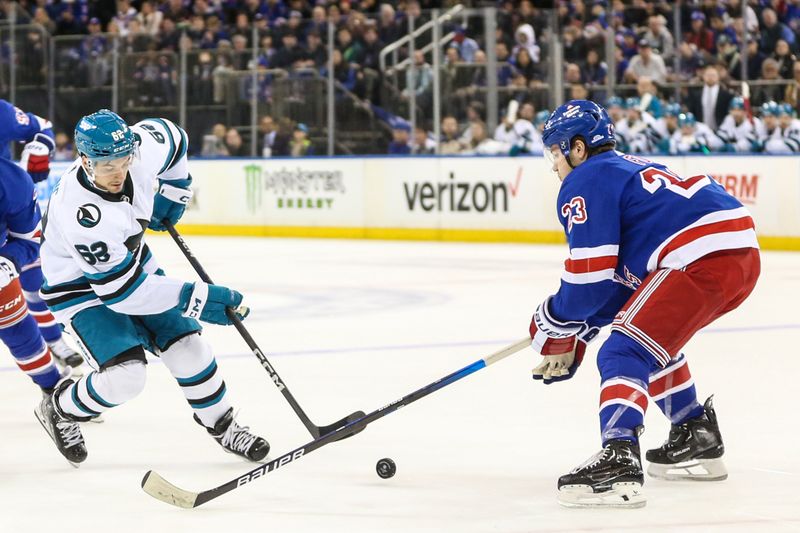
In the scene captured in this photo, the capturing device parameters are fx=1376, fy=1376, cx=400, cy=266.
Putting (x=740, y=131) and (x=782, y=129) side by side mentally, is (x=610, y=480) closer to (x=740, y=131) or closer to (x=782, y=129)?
(x=782, y=129)

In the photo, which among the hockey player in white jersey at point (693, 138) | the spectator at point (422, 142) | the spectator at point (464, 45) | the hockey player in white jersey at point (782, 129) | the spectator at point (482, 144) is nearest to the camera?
the hockey player in white jersey at point (782, 129)

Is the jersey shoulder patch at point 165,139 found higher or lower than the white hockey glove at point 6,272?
higher

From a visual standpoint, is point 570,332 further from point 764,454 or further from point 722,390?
point 722,390

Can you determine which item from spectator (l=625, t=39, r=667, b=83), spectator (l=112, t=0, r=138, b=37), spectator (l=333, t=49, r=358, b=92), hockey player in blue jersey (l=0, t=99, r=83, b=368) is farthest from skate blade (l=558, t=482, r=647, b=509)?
spectator (l=112, t=0, r=138, b=37)

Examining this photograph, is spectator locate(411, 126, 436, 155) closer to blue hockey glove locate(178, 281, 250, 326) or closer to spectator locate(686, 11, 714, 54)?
spectator locate(686, 11, 714, 54)

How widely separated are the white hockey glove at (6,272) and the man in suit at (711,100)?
26.6ft

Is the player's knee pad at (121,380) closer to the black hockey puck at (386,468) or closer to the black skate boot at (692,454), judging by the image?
the black hockey puck at (386,468)

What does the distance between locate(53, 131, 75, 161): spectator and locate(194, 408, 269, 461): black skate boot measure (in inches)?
459

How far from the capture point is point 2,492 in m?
3.79

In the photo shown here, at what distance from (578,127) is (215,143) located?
11.3 meters

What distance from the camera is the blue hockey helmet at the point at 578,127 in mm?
3561

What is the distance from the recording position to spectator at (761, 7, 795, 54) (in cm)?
1144

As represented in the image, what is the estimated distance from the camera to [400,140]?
1347 cm

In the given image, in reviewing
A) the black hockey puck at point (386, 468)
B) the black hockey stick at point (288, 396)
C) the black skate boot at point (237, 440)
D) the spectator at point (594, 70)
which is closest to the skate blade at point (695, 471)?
the black hockey puck at point (386, 468)
